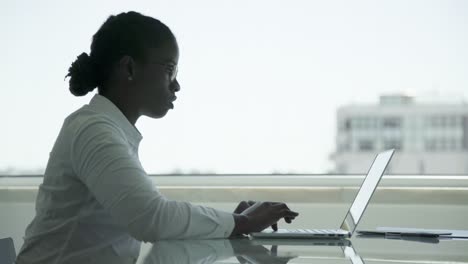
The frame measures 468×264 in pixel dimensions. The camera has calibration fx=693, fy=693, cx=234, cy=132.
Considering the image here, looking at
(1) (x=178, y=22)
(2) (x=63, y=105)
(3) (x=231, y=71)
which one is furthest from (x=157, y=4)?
(2) (x=63, y=105)

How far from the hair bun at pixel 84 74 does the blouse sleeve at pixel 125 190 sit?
25 centimetres

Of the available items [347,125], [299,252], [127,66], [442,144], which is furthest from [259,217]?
[442,144]

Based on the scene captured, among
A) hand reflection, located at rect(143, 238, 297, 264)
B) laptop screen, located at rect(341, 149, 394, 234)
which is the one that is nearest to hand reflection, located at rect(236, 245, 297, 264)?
hand reflection, located at rect(143, 238, 297, 264)

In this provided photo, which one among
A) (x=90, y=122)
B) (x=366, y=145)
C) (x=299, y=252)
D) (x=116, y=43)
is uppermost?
(x=116, y=43)

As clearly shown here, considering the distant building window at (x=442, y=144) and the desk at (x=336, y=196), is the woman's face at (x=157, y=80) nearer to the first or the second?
the desk at (x=336, y=196)

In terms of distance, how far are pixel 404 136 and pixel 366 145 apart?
0.20m

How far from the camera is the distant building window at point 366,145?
3596mm

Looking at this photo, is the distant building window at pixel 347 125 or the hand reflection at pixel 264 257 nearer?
the hand reflection at pixel 264 257

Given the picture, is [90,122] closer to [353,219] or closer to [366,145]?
[353,219]

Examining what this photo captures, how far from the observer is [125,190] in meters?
1.40

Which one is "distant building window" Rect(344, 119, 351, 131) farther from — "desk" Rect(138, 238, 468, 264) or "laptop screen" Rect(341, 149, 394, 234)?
"desk" Rect(138, 238, 468, 264)

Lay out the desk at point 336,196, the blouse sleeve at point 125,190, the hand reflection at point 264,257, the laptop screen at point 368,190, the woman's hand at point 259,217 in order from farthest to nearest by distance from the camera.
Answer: the desk at point 336,196, the laptop screen at point 368,190, the woman's hand at point 259,217, the blouse sleeve at point 125,190, the hand reflection at point 264,257

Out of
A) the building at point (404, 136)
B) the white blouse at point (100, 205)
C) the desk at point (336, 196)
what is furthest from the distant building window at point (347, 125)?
the white blouse at point (100, 205)

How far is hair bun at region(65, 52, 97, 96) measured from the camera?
172 cm
